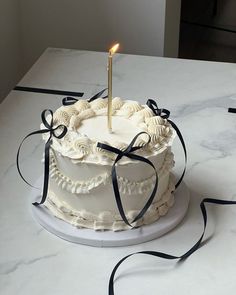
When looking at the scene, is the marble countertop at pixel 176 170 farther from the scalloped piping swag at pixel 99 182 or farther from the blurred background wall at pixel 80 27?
the blurred background wall at pixel 80 27

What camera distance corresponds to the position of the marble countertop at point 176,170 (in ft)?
2.65

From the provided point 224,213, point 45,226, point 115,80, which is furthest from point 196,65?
point 45,226

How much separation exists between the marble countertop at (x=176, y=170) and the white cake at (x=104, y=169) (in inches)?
1.7

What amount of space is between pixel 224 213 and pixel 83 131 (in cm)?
26

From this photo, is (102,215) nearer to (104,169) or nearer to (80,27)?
(104,169)

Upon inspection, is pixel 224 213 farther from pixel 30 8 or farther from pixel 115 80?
pixel 30 8

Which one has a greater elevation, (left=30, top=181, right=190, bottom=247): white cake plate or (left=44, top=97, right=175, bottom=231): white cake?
(left=44, top=97, right=175, bottom=231): white cake

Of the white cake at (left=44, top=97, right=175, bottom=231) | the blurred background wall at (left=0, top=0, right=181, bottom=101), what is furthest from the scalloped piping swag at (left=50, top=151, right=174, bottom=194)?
the blurred background wall at (left=0, top=0, right=181, bottom=101)

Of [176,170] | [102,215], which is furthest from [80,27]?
[102,215]

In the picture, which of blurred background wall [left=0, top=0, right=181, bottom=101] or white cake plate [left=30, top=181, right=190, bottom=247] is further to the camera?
blurred background wall [left=0, top=0, right=181, bottom=101]

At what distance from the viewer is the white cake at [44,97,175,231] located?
0.83 metres

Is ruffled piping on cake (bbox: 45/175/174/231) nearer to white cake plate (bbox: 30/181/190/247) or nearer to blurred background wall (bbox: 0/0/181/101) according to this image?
white cake plate (bbox: 30/181/190/247)

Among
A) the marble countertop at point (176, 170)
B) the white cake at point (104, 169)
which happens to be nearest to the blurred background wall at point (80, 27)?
the marble countertop at point (176, 170)

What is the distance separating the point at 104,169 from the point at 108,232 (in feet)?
0.34
